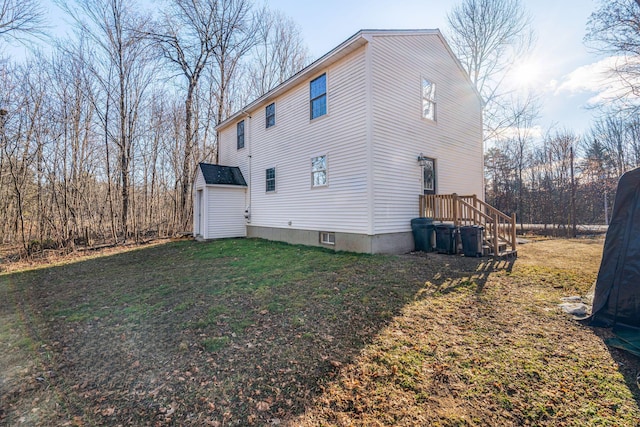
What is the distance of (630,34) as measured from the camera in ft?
30.8

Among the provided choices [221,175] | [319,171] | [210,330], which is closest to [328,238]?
[319,171]

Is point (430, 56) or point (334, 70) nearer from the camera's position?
point (334, 70)

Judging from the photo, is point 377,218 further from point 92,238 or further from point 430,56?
point 92,238

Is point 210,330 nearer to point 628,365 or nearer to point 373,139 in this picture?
point 628,365

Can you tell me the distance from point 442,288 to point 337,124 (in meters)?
5.95

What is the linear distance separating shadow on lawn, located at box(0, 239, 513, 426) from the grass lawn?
0.02 meters

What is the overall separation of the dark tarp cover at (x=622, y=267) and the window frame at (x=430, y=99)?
22.4ft

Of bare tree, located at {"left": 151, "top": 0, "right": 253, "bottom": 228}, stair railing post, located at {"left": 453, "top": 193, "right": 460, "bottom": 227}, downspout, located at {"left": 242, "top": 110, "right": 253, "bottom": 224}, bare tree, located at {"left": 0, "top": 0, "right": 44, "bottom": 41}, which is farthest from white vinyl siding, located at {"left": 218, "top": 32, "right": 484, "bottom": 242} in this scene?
bare tree, located at {"left": 0, "top": 0, "right": 44, "bottom": 41}

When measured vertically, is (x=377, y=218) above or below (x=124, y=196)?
below

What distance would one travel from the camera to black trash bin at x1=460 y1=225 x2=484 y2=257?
754 centimetres

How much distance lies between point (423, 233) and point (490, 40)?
15098 mm

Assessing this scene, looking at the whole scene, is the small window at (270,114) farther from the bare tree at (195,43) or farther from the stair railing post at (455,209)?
the stair railing post at (455,209)

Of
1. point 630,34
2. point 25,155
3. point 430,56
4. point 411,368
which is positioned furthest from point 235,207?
point 630,34

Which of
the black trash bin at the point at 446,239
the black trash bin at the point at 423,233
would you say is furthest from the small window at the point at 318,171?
the black trash bin at the point at 446,239
